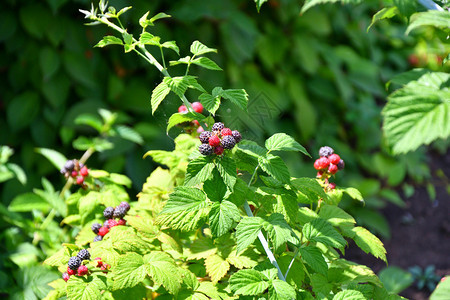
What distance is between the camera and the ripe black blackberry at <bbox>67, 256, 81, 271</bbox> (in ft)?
3.58

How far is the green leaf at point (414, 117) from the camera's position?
793mm

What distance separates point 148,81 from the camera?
126 inches

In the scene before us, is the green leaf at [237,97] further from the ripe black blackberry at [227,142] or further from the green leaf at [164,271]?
the green leaf at [164,271]

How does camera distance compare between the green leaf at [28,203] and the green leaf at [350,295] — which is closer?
the green leaf at [350,295]

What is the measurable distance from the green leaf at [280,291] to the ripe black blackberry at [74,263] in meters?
0.49

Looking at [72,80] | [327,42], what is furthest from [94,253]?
[327,42]

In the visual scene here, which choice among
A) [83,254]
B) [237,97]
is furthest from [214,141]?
[83,254]

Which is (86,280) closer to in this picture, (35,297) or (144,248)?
(144,248)

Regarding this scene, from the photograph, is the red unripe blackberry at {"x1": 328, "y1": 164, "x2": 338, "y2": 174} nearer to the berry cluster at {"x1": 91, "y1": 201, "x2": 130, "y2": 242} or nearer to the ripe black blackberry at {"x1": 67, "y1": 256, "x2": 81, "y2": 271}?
the berry cluster at {"x1": 91, "y1": 201, "x2": 130, "y2": 242}

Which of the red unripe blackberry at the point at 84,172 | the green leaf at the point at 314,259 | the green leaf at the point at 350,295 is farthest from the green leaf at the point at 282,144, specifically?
the red unripe blackberry at the point at 84,172

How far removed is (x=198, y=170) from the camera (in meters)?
1.02

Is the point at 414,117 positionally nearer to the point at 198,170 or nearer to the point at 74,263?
the point at 198,170

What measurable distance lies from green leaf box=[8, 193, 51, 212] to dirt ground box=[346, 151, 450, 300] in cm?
229

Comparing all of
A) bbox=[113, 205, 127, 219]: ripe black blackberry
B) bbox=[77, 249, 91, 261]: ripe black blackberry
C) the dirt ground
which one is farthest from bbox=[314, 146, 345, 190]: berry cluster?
the dirt ground
